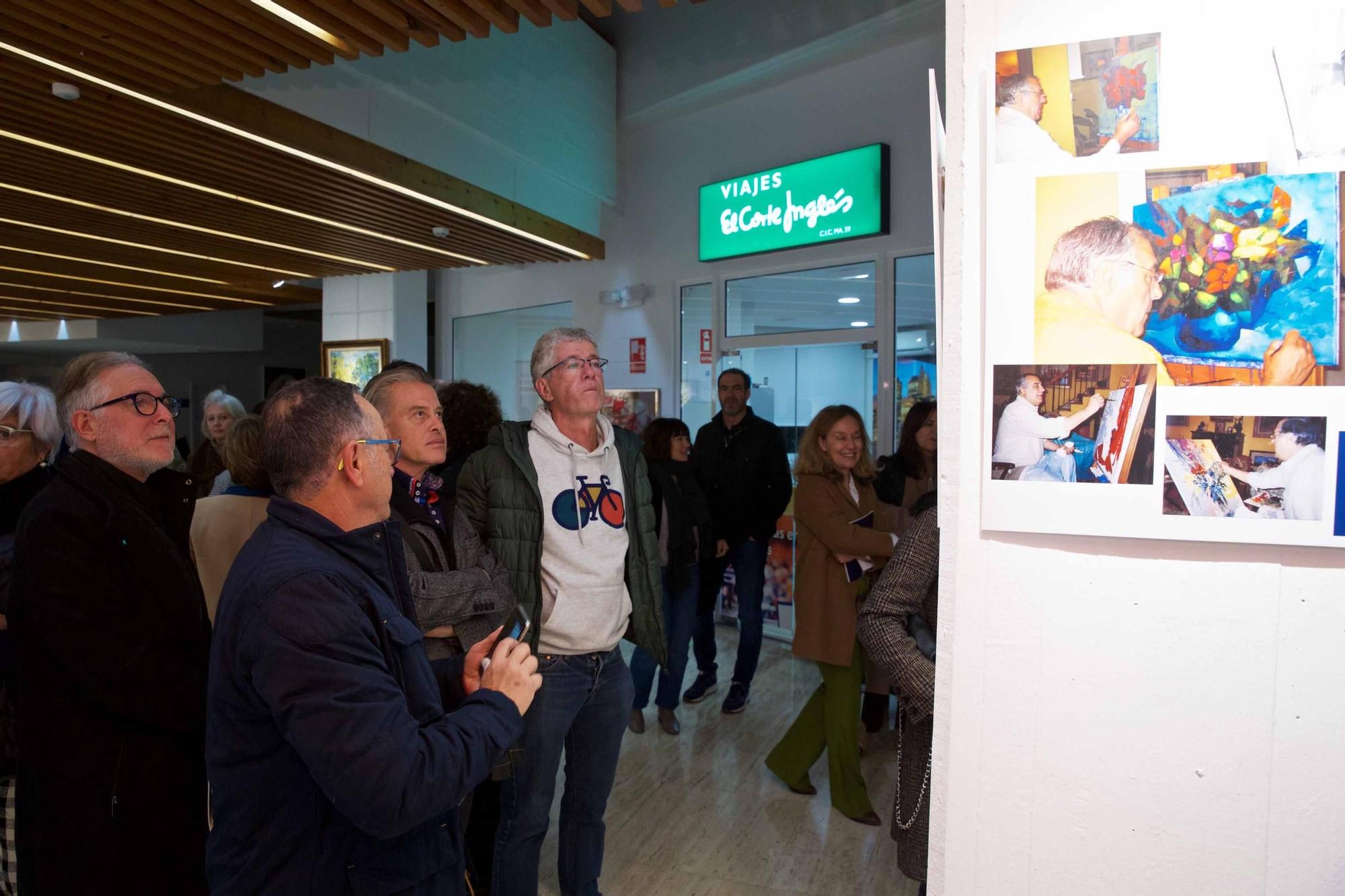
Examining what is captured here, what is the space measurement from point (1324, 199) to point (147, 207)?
22.2 feet

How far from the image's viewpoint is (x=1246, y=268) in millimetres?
874

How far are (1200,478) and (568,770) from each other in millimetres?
1831

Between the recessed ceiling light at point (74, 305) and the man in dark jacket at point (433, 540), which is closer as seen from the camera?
the man in dark jacket at point (433, 540)

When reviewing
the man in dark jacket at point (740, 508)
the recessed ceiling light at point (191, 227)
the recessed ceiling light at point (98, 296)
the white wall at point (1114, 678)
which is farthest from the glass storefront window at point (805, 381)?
the recessed ceiling light at point (98, 296)

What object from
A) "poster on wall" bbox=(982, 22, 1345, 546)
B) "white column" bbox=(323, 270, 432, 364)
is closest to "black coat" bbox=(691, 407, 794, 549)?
"poster on wall" bbox=(982, 22, 1345, 546)

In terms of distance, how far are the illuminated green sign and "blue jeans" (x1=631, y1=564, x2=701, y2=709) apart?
3.04 m

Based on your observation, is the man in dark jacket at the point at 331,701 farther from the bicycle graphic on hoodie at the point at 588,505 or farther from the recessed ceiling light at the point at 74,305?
the recessed ceiling light at the point at 74,305

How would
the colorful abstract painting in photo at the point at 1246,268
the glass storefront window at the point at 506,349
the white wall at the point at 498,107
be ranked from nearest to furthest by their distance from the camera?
1. the colorful abstract painting in photo at the point at 1246,268
2. the white wall at the point at 498,107
3. the glass storefront window at the point at 506,349

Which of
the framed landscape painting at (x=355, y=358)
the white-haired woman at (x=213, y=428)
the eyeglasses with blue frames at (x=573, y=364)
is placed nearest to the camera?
the eyeglasses with blue frames at (x=573, y=364)

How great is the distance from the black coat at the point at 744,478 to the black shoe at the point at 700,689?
2.55 feet

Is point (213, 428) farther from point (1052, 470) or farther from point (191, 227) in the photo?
point (1052, 470)

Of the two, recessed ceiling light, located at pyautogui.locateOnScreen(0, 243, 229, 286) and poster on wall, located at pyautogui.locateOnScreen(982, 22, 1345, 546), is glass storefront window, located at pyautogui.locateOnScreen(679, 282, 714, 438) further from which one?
poster on wall, located at pyautogui.locateOnScreen(982, 22, 1345, 546)

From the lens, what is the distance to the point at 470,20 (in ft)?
11.8

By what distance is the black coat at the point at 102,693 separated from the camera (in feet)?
5.20
